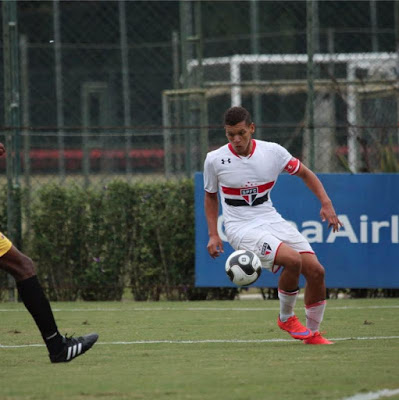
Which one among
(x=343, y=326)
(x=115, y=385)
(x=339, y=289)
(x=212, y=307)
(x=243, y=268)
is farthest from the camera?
(x=339, y=289)

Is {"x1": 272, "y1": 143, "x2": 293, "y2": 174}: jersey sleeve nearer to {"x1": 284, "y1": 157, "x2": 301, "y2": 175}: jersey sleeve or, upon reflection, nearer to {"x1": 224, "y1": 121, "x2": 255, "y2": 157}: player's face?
{"x1": 284, "y1": 157, "x2": 301, "y2": 175}: jersey sleeve

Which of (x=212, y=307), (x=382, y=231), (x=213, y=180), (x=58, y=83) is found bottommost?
(x=212, y=307)

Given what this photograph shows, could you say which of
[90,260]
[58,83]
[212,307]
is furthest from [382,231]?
[58,83]

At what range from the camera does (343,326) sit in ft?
31.0

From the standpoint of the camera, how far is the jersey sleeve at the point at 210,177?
8.41 meters

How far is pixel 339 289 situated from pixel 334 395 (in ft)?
23.0

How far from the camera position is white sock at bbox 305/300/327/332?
8.14m

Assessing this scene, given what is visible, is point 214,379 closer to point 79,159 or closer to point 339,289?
point 339,289

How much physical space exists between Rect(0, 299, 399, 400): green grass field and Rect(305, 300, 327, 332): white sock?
221 millimetres

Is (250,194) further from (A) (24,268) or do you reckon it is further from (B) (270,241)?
(A) (24,268)

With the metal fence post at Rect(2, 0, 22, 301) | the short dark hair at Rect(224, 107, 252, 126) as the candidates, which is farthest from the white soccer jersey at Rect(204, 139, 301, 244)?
the metal fence post at Rect(2, 0, 22, 301)

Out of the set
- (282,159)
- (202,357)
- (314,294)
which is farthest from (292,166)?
(202,357)

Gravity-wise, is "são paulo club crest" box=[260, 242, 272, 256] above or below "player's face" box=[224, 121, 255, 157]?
below

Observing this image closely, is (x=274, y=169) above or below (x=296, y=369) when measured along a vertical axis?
above
